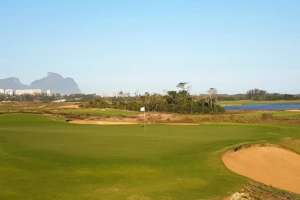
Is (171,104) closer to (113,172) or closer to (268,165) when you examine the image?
(268,165)

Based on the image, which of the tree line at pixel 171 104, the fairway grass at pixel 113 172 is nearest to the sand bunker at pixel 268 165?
the fairway grass at pixel 113 172

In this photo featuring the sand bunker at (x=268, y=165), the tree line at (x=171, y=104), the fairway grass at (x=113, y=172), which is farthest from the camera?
the tree line at (x=171, y=104)

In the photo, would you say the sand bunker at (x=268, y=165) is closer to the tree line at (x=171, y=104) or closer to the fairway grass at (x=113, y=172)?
the fairway grass at (x=113, y=172)

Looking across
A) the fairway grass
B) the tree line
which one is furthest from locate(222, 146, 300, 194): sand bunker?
the tree line

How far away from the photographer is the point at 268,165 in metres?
23.8

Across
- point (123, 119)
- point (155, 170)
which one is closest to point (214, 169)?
point (155, 170)

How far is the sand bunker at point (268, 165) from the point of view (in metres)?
21.0

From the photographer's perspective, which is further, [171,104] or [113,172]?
[171,104]

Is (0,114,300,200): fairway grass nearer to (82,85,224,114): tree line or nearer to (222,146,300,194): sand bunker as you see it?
(222,146,300,194): sand bunker

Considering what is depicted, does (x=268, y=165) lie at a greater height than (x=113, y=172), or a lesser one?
lesser

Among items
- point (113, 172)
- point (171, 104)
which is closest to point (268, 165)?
point (113, 172)

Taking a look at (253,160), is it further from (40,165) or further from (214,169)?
(40,165)

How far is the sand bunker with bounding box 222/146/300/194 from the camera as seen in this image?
2097cm

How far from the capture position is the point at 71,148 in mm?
24672
